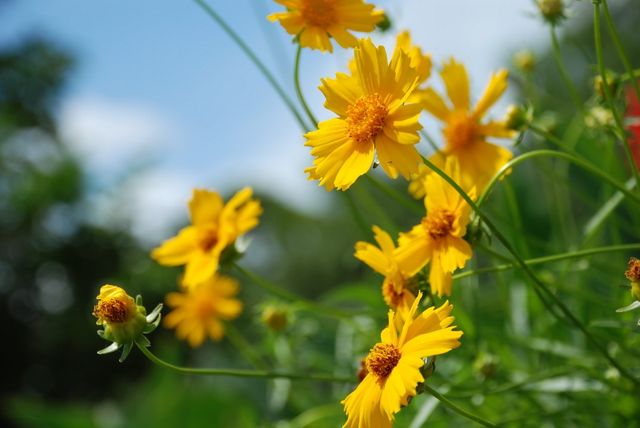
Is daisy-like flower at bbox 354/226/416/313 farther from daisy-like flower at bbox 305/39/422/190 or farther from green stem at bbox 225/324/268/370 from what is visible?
green stem at bbox 225/324/268/370

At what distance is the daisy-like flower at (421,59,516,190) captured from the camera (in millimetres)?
460

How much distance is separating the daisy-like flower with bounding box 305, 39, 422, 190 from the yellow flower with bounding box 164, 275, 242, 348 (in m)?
0.41

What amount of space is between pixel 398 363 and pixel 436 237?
2.7 inches

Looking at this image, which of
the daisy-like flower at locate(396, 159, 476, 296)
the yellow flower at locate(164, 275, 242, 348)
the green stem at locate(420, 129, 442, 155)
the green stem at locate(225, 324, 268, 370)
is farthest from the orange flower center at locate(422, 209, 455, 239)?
the yellow flower at locate(164, 275, 242, 348)

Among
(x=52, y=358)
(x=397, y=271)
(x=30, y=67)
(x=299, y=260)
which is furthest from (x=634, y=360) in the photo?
(x=30, y=67)

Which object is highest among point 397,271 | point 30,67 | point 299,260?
point 397,271

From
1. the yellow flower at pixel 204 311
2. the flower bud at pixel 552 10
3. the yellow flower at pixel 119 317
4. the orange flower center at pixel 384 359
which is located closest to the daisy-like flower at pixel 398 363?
the orange flower center at pixel 384 359

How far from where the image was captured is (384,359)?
0.32 meters

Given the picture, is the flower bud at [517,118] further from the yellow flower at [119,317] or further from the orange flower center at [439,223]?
the yellow flower at [119,317]

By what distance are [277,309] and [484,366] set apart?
0.19 metres

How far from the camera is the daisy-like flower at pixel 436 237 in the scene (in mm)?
352

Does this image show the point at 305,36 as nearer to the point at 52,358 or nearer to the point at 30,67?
the point at 52,358

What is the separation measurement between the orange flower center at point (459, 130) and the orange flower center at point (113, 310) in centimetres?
21

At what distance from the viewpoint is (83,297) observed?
6406 mm
